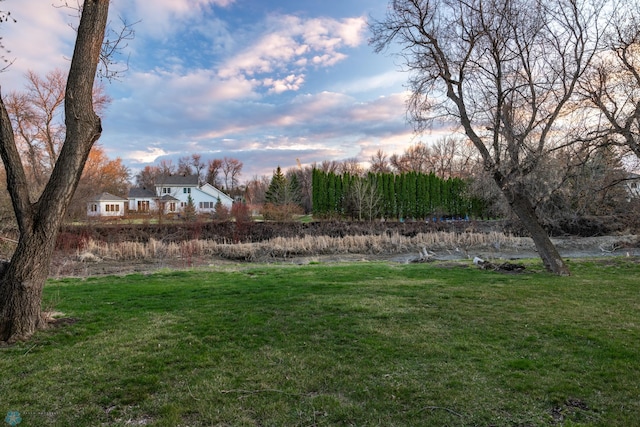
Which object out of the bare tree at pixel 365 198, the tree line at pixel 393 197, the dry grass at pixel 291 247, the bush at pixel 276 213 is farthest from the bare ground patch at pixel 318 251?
the tree line at pixel 393 197

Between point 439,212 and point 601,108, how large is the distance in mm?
30807

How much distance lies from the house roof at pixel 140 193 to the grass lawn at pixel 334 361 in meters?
56.6

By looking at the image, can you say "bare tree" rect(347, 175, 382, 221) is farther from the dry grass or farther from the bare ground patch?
the bare ground patch

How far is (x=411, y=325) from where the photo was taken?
5438 mm

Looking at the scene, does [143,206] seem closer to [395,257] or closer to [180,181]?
[180,181]

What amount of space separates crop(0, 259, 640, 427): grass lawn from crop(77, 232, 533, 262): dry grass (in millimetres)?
10942

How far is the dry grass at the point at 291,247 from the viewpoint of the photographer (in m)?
17.8

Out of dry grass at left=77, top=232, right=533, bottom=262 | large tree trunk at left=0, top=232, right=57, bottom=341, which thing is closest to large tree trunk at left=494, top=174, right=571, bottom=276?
dry grass at left=77, top=232, right=533, bottom=262

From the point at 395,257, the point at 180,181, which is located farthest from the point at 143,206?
the point at 395,257

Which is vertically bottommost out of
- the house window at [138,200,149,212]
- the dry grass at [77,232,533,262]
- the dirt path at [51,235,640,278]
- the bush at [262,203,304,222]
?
the dirt path at [51,235,640,278]

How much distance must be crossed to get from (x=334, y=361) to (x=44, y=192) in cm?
394

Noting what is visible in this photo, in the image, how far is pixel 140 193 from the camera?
199 feet

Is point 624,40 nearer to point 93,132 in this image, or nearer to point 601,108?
point 601,108

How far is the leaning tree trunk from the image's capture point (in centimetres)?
472
